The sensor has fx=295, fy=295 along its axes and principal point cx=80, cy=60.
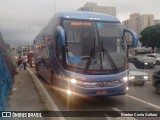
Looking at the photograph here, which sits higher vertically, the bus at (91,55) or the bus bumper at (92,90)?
the bus at (91,55)

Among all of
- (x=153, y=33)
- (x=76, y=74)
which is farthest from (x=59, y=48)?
(x=153, y=33)

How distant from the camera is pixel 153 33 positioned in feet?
257

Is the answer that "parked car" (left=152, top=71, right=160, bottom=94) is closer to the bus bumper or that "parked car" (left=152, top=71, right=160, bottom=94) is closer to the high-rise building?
the bus bumper

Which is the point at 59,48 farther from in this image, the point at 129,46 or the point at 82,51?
the point at 129,46

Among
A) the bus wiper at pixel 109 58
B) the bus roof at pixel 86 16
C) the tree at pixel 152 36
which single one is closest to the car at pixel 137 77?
the bus roof at pixel 86 16

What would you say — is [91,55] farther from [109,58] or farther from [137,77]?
[137,77]

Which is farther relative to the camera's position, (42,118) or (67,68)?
(67,68)

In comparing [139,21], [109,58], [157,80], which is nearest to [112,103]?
[109,58]

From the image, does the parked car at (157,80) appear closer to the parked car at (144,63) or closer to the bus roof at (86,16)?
the bus roof at (86,16)

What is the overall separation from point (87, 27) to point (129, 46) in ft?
6.00

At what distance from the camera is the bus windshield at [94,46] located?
10.4 m

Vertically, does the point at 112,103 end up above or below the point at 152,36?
below

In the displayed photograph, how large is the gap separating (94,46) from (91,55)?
1.29 ft

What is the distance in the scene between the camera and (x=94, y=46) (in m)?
10.6
